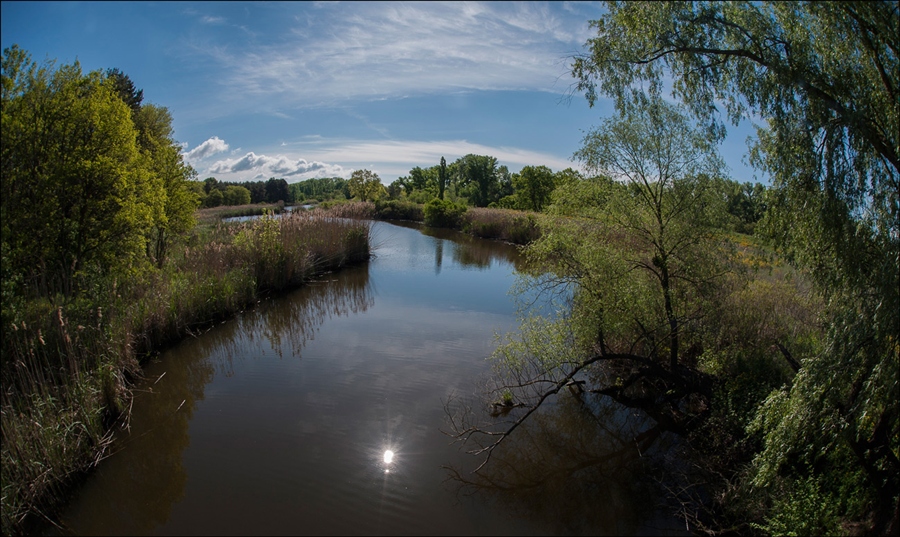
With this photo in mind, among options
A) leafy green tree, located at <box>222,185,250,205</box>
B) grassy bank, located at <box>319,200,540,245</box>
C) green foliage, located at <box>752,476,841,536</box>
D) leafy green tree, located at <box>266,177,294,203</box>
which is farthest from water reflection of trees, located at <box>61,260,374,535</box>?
leafy green tree, located at <box>266,177,294,203</box>

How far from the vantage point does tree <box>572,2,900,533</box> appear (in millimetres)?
3898

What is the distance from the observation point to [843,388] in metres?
4.04

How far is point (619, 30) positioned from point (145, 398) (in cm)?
810

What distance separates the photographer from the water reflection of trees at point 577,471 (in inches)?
196

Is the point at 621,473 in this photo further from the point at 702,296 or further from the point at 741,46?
the point at 741,46

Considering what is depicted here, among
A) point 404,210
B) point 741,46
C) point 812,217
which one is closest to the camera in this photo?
point 812,217

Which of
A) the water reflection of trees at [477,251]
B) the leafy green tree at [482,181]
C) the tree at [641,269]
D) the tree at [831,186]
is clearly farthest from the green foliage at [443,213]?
the tree at [831,186]

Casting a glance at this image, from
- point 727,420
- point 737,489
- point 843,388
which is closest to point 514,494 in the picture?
point 737,489

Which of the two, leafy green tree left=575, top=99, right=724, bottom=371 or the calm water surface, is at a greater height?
leafy green tree left=575, top=99, right=724, bottom=371

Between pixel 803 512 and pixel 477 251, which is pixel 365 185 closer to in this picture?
pixel 477 251

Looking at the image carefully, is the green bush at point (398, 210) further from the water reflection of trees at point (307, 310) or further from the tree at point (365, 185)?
the water reflection of trees at point (307, 310)

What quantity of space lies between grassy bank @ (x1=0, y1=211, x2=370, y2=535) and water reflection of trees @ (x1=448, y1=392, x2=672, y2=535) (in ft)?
13.2

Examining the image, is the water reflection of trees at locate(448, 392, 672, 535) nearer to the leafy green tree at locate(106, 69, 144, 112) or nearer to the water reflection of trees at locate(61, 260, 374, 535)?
the water reflection of trees at locate(61, 260, 374, 535)

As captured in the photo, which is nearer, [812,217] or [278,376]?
[812,217]
